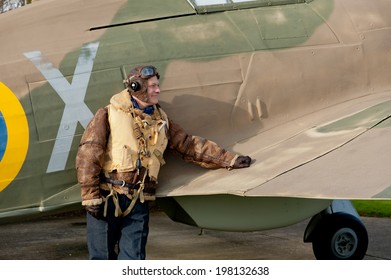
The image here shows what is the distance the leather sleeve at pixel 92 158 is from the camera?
517 centimetres

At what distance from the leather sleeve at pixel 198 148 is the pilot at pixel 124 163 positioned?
0.26 feet

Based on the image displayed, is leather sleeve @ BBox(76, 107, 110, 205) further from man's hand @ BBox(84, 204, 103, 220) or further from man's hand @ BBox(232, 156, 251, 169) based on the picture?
man's hand @ BBox(232, 156, 251, 169)

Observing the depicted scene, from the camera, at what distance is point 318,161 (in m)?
5.11

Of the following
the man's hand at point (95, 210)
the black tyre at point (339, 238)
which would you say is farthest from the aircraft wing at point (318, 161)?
the black tyre at point (339, 238)

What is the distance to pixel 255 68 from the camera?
605 centimetres

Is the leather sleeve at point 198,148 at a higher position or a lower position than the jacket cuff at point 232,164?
higher

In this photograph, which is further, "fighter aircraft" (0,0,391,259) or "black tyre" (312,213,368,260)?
"black tyre" (312,213,368,260)

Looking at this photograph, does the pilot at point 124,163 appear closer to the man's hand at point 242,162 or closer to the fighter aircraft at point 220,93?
the man's hand at point 242,162

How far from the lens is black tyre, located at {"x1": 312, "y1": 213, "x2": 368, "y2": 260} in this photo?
22.8 feet

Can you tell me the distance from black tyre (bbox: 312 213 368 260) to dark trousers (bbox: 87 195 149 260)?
7.20 ft

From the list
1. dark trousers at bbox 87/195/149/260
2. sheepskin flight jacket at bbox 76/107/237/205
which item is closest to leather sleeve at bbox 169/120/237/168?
sheepskin flight jacket at bbox 76/107/237/205

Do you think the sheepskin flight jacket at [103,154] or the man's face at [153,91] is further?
the man's face at [153,91]

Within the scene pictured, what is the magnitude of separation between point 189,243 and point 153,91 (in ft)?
13.2

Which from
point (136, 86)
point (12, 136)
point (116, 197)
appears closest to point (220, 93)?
point (136, 86)
